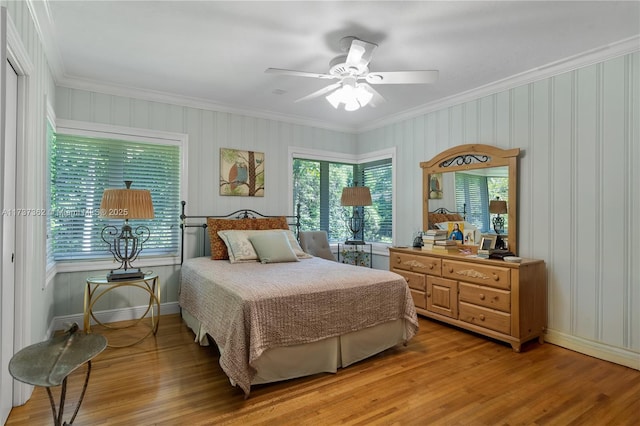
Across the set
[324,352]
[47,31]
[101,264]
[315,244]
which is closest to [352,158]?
[315,244]

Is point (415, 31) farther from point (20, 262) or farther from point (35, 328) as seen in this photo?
point (35, 328)

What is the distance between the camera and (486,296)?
3.29m

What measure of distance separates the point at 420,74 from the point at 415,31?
0.32 meters

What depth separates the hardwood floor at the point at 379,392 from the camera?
6.81 ft

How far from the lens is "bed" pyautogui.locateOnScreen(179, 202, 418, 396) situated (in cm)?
228

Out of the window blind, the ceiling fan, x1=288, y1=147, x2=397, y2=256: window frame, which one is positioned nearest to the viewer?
the ceiling fan

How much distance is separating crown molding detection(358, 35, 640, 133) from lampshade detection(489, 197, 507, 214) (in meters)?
1.17

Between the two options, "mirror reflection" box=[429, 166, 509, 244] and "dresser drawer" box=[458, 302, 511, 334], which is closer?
"dresser drawer" box=[458, 302, 511, 334]

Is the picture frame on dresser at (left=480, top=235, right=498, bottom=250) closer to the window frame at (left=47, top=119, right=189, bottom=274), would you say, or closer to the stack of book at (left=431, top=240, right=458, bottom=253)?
the stack of book at (left=431, top=240, right=458, bottom=253)

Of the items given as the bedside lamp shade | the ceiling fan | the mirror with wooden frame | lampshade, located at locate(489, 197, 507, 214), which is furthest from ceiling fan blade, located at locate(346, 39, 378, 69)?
the bedside lamp shade

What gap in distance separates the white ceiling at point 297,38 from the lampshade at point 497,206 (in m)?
1.26

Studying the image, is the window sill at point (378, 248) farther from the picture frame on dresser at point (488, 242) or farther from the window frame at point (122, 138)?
the window frame at point (122, 138)

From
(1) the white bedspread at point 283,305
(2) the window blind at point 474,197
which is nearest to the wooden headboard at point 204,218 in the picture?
(1) the white bedspread at point 283,305

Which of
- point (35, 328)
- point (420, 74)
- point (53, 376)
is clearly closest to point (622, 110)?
point (420, 74)
